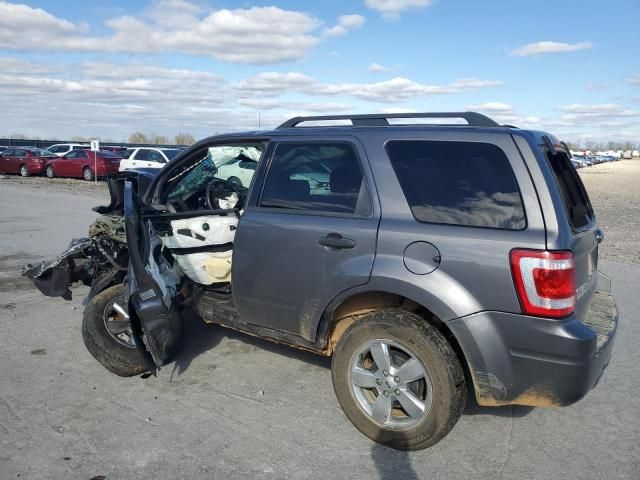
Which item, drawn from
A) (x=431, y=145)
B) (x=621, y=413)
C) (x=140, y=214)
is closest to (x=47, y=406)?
(x=140, y=214)

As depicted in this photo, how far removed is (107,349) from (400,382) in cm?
230

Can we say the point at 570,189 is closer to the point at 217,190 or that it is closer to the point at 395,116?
the point at 395,116

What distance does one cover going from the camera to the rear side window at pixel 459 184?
9.82ft

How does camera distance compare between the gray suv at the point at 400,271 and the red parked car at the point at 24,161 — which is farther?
the red parked car at the point at 24,161

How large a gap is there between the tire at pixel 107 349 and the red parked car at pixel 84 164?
21847mm

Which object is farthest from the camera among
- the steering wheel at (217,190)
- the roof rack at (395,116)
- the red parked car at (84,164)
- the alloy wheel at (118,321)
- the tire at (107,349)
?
the red parked car at (84,164)

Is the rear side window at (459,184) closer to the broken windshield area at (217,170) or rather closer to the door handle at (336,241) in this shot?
the door handle at (336,241)

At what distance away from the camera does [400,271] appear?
10.3 feet

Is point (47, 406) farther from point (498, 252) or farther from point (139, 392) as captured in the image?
point (498, 252)

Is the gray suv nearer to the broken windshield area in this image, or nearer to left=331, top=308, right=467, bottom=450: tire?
left=331, top=308, right=467, bottom=450: tire

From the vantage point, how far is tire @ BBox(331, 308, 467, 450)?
308cm

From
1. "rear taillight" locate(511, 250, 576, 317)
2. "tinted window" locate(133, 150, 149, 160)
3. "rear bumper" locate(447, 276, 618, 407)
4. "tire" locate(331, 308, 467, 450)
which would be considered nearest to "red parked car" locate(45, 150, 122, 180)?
"tinted window" locate(133, 150, 149, 160)

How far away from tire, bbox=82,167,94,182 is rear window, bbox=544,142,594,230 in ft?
83.2

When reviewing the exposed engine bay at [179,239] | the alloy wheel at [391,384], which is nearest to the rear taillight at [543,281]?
the alloy wheel at [391,384]
